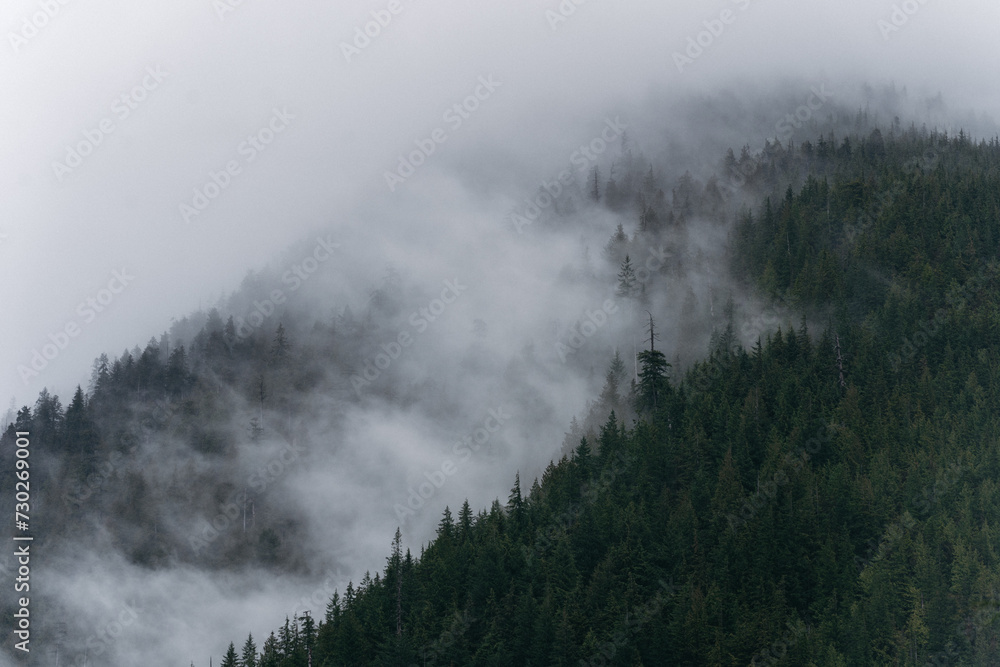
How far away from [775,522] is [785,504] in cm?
283

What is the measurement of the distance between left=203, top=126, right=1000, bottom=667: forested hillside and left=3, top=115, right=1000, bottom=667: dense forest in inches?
8.5

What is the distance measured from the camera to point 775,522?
81.7 m

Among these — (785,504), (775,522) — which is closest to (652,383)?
(785,504)

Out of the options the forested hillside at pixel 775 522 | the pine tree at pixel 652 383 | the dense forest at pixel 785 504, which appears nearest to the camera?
the forested hillside at pixel 775 522

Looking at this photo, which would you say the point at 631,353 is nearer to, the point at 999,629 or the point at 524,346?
the point at 524,346

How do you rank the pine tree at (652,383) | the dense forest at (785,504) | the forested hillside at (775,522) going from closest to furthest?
the forested hillside at (775,522)
the dense forest at (785,504)
the pine tree at (652,383)

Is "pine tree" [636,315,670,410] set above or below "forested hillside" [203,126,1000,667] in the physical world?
above

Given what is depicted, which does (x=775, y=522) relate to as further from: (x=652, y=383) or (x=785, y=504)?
(x=652, y=383)

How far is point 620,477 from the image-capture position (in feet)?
Answer: 322

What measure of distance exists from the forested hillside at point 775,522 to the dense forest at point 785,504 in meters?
0.22

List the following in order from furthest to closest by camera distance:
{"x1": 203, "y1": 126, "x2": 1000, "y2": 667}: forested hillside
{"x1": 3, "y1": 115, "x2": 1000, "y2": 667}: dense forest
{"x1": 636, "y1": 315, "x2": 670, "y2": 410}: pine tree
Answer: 1. {"x1": 636, "y1": 315, "x2": 670, "y2": 410}: pine tree
2. {"x1": 3, "y1": 115, "x2": 1000, "y2": 667}: dense forest
3. {"x1": 203, "y1": 126, "x2": 1000, "y2": 667}: forested hillside

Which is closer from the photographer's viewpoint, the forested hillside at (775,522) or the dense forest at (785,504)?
the forested hillside at (775,522)

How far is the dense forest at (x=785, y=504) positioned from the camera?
71188 millimetres

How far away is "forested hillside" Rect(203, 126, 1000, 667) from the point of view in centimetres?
7069
